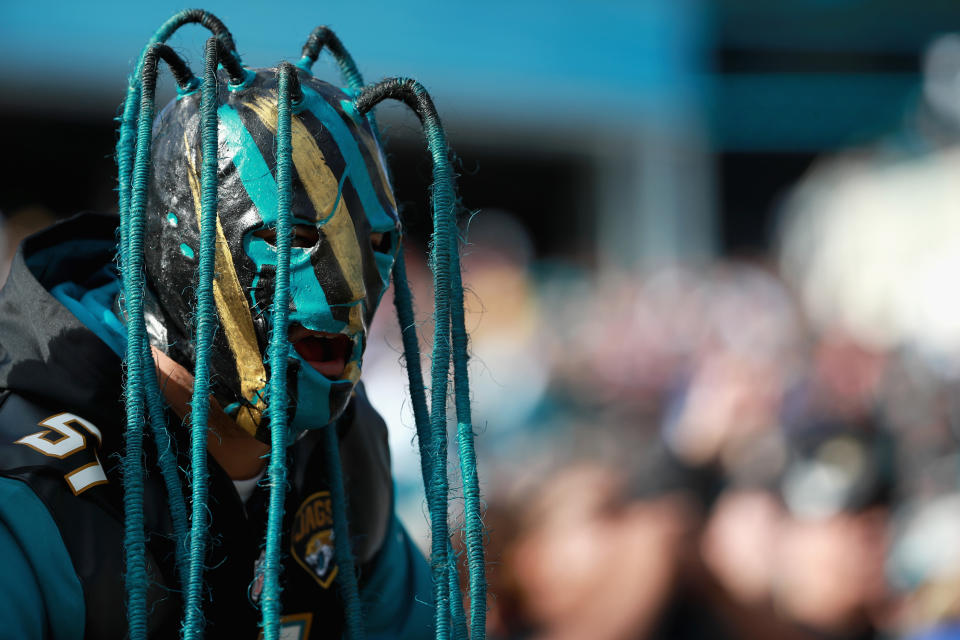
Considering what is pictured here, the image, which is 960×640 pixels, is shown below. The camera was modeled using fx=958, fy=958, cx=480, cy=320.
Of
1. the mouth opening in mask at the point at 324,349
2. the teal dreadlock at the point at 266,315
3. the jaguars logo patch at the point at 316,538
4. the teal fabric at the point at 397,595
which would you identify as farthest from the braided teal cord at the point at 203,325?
the teal fabric at the point at 397,595

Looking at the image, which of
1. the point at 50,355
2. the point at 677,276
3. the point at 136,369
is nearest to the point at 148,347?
the point at 136,369

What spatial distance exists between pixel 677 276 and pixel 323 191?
315 inches

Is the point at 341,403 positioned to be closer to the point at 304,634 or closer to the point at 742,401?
the point at 304,634

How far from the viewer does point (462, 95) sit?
9844 mm

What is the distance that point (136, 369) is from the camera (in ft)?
3.95

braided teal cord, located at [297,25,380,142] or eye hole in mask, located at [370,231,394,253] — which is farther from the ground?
braided teal cord, located at [297,25,380,142]

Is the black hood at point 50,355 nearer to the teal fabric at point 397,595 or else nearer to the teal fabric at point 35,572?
the teal fabric at point 35,572

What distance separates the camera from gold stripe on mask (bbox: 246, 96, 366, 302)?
1.23 metres

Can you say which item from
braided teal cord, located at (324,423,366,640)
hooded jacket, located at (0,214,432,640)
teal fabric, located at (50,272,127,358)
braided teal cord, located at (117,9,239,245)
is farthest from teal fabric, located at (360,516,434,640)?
braided teal cord, located at (117,9,239,245)

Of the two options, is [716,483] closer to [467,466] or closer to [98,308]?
[467,466]

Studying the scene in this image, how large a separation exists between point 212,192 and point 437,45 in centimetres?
843

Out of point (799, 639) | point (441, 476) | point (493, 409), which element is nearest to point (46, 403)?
point (441, 476)

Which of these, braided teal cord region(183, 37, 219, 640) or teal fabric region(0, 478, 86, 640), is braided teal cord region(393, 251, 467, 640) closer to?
braided teal cord region(183, 37, 219, 640)

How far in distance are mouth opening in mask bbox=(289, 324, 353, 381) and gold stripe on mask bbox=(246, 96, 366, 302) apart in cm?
7
